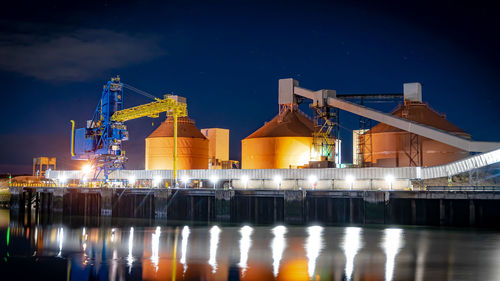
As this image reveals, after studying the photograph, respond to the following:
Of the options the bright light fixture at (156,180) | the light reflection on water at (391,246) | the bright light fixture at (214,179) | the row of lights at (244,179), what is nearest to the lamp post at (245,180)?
the row of lights at (244,179)

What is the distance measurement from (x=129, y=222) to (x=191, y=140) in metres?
22.6

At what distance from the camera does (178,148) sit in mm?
68562

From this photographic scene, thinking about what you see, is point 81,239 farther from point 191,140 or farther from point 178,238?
point 191,140

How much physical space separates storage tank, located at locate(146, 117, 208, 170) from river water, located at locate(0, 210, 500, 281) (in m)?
25.0

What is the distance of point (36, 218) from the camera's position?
54.2 metres

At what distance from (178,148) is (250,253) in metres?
39.5

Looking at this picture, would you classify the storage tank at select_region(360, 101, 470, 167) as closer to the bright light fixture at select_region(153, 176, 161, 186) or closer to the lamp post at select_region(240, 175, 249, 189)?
the lamp post at select_region(240, 175, 249, 189)

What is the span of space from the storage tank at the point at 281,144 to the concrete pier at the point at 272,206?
1453cm

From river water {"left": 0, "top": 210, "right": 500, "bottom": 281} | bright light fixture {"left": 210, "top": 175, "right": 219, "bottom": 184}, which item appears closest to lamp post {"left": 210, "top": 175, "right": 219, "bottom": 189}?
bright light fixture {"left": 210, "top": 175, "right": 219, "bottom": 184}

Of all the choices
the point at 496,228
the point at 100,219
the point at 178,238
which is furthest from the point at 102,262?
the point at 496,228

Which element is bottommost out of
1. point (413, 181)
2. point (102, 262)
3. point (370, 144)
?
point (102, 262)

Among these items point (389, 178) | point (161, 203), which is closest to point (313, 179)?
point (389, 178)

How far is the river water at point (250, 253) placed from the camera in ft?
81.9

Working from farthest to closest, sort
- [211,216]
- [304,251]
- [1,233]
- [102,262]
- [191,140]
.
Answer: [191,140] < [211,216] < [1,233] < [304,251] < [102,262]
